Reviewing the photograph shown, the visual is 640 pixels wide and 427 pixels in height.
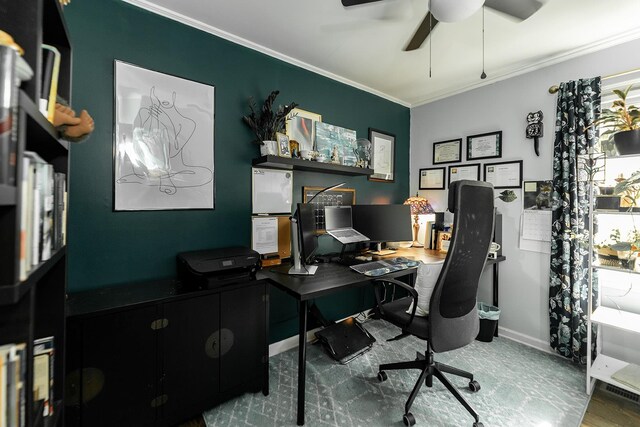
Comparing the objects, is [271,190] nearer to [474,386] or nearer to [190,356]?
[190,356]

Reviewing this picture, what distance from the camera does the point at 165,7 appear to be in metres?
1.81

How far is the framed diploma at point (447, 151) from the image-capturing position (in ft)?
10.2

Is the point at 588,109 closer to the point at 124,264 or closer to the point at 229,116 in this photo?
the point at 229,116

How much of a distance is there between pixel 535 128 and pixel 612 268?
130 cm

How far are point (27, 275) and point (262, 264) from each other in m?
1.69

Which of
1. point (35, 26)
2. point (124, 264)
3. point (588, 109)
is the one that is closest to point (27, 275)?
point (35, 26)

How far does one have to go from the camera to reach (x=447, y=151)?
10.5 feet

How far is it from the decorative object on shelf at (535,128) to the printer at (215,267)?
8.67 ft

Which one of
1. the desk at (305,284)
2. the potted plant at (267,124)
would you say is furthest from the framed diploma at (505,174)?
the potted plant at (267,124)

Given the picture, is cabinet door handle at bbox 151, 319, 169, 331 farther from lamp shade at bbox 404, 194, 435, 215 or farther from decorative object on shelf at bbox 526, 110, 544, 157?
decorative object on shelf at bbox 526, 110, 544, 157

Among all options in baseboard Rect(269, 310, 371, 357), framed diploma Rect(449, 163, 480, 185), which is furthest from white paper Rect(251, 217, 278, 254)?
framed diploma Rect(449, 163, 480, 185)

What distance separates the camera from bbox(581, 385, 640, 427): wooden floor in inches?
65.0

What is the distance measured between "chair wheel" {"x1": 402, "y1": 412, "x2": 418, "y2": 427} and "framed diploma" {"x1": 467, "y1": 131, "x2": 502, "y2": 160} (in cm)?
246

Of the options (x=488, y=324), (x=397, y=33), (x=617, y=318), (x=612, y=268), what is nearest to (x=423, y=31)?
(x=397, y=33)
